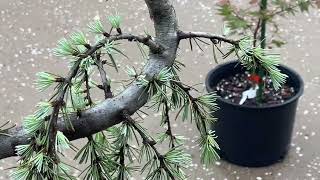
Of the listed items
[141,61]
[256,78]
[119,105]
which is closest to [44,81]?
[119,105]


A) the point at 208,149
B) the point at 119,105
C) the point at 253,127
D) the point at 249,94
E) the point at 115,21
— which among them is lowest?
the point at 253,127

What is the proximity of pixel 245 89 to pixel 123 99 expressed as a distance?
1.55 m

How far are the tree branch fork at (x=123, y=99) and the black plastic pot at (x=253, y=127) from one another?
4.38 feet

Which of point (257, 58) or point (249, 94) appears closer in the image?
point (257, 58)

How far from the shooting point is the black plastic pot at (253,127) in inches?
85.5

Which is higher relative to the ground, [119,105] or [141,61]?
[119,105]

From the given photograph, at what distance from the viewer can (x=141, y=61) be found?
301cm

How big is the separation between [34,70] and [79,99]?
224 centimetres

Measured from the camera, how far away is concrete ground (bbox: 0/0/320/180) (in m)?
2.37

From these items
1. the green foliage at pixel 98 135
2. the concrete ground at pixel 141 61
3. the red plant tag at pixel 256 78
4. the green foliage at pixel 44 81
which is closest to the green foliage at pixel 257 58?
the green foliage at pixel 98 135

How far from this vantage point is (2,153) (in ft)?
2.60

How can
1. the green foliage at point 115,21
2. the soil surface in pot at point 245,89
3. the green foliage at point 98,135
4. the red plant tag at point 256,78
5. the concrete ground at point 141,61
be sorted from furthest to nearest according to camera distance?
the concrete ground at point 141,61
the soil surface in pot at point 245,89
the red plant tag at point 256,78
the green foliage at point 115,21
the green foliage at point 98,135

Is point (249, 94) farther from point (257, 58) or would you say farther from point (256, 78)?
point (257, 58)

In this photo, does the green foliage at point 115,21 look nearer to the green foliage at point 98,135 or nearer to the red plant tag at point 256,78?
the green foliage at point 98,135
